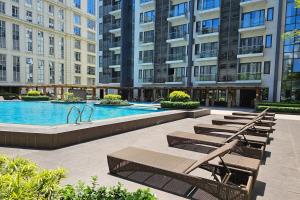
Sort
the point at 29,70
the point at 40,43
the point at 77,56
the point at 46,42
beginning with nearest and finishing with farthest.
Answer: the point at 29,70 < the point at 40,43 < the point at 46,42 < the point at 77,56

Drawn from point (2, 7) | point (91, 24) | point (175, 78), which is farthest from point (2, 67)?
point (175, 78)

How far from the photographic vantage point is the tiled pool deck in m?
4.04

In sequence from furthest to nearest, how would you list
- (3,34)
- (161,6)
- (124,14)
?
(3,34), (124,14), (161,6)

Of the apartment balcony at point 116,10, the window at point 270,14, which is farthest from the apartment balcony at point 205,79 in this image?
the apartment balcony at point 116,10

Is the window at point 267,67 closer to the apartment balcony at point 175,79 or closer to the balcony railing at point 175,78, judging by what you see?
the apartment balcony at point 175,79

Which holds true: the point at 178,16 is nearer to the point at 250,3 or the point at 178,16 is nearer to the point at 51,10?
the point at 250,3

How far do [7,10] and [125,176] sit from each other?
51.9 metres

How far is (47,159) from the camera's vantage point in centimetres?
531

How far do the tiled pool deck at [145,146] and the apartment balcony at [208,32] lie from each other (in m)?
24.2

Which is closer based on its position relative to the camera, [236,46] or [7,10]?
[236,46]

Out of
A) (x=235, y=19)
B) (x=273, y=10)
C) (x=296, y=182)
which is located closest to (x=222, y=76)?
(x=235, y=19)

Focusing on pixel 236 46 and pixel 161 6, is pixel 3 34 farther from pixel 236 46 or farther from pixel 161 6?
pixel 236 46

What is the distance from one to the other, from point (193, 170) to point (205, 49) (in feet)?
98.7

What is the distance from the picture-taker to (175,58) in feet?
111
